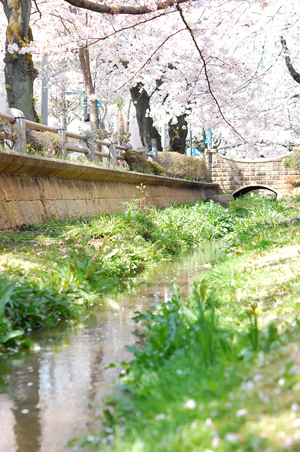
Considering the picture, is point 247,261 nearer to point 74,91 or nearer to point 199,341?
point 199,341

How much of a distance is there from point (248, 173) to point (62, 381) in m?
24.7

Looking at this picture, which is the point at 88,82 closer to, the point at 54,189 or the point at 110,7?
the point at 54,189

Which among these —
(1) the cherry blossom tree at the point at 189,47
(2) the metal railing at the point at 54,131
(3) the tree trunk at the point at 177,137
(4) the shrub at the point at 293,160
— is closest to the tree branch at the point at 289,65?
(1) the cherry blossom tree at the point at 189,47

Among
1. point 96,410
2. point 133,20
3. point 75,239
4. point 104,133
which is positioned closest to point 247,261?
point 75,239

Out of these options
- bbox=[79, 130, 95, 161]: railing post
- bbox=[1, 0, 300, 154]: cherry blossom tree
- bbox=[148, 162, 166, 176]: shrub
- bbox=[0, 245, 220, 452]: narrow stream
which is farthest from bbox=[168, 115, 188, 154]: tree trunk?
bbox=[0, 245, 220, 452]: narrow stream

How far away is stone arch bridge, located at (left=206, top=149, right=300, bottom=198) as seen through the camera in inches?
1029

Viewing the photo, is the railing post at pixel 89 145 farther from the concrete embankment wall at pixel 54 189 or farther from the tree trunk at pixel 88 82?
the tree trunk at pixel 88 82

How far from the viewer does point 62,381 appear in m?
3.11

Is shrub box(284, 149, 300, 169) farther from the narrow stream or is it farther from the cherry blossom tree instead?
the narrow stream

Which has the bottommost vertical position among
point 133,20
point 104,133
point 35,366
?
point 35,366

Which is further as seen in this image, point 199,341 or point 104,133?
point 104,133

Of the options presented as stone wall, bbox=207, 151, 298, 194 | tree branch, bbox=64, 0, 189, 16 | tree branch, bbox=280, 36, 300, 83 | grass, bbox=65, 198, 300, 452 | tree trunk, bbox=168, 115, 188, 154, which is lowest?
grass, bbox=65, 198, 300, 452

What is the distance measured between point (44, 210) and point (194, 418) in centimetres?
767

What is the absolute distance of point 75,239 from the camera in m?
7.88
